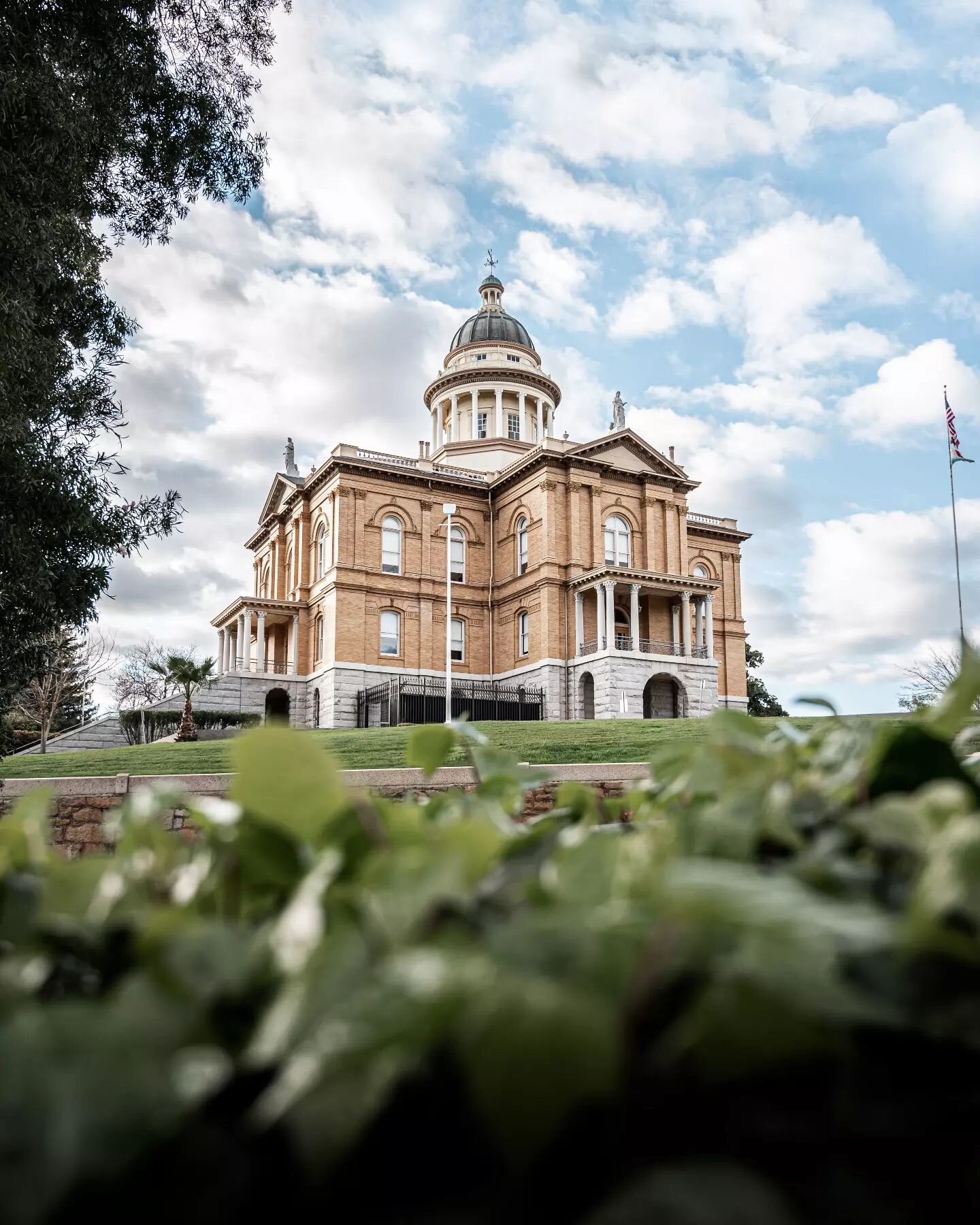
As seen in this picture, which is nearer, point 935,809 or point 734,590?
point 935,809

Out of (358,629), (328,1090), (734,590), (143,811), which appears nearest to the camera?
(328,1090)

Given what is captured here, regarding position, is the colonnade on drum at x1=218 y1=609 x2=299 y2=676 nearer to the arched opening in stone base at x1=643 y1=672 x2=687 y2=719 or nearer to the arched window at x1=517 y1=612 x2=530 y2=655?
the arched window at x1=517 y1=612 x2=530 y2=655

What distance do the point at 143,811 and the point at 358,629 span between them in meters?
36.3

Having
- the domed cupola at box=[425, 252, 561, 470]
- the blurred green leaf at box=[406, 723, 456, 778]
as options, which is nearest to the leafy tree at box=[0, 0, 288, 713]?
the blurred green leaf at box=[406, 723, 456, 778]

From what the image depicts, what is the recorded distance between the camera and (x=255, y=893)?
635 millimetres

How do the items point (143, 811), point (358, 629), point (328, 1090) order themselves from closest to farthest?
point (328, 1090) < point (143, 811) < point (358, 629)

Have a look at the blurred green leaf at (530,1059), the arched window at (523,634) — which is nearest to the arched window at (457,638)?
the arched window at (523,634)

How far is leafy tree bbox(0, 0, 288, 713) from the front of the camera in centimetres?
1020

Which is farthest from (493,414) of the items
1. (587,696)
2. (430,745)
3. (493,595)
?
(430,745)

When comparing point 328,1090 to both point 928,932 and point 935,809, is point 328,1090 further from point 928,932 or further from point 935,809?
point 935,809

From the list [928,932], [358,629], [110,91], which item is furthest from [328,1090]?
[358,629]

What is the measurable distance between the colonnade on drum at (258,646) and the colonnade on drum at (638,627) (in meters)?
12.6

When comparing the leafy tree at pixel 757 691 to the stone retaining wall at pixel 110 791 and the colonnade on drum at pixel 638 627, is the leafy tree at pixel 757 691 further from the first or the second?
the stone retaining wall at pixel 110 791

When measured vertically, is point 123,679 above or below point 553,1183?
above
